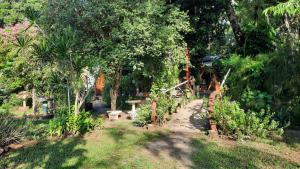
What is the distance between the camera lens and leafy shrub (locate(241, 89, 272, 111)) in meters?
11.3

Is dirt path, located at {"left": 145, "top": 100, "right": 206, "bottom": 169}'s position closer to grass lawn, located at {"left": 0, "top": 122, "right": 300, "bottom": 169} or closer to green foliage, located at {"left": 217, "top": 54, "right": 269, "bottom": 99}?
grass lawn, located at {"left": 0, "top": 122, "right": 300, "bottom": 169}

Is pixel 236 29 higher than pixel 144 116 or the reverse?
higher

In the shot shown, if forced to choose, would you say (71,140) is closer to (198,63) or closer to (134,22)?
(134,22)

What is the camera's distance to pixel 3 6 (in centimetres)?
3011

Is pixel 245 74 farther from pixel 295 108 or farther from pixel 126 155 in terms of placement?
pixel 126 155

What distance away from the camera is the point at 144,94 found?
17219 millimetres

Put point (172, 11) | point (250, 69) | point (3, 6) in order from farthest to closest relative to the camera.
→ 1. point (3, 6)
2. point (172, 11)
3. point (250, 69)

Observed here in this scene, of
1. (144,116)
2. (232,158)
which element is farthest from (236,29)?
(232,158)

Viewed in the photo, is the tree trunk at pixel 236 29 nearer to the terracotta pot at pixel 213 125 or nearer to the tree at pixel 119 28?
the tree at pixel 119 28

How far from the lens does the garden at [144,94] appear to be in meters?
8.67

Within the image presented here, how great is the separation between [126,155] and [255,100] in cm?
571

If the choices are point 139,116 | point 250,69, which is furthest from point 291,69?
point 139,116

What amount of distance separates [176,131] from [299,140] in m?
4.07

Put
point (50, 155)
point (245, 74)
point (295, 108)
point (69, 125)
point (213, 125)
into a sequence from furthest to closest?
point (245, 74), point (295, 108), point (69, 125), point (213, 125), point (50, 155)
